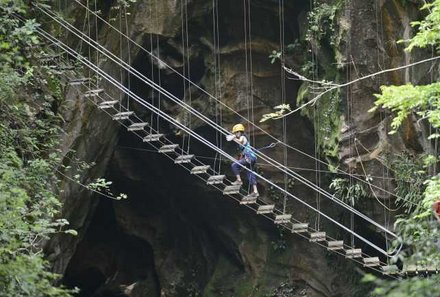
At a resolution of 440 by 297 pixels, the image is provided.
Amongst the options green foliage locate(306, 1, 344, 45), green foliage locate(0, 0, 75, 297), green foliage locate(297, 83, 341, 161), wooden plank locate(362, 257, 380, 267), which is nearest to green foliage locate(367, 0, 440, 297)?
wooden plank locate(362, 257, 380, 267)

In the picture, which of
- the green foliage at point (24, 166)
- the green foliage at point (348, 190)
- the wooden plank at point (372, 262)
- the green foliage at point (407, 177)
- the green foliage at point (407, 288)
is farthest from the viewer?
the green foliage at point (348, 190)

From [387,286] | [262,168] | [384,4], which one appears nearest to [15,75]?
[387,286]

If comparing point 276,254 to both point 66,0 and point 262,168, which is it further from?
point 66,0

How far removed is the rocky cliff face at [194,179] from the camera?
552 inches

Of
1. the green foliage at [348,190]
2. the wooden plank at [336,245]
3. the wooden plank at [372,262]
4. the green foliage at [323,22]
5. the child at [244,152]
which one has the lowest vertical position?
the wooden plank at [372,262]

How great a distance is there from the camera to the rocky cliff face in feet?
46.0

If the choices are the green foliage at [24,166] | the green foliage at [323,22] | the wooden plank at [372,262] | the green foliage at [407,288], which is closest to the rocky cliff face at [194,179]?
the green foliage at [323,22]

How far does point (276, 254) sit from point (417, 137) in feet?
13.6

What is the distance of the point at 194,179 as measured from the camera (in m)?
17.0

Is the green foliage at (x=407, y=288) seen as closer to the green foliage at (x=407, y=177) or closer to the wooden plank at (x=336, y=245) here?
the wooden plank at (x=336, y=245)

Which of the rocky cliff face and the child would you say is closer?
the child

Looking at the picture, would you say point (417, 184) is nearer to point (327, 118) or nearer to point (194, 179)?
point (327, 118)

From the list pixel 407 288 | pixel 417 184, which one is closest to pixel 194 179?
pixel 417 184

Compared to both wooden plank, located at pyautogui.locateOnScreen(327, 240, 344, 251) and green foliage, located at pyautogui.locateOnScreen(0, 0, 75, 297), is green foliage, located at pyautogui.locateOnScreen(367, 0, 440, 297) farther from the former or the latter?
green foliage, located at pyautogui.locateOnScreen(0, 0, 75, 297)
